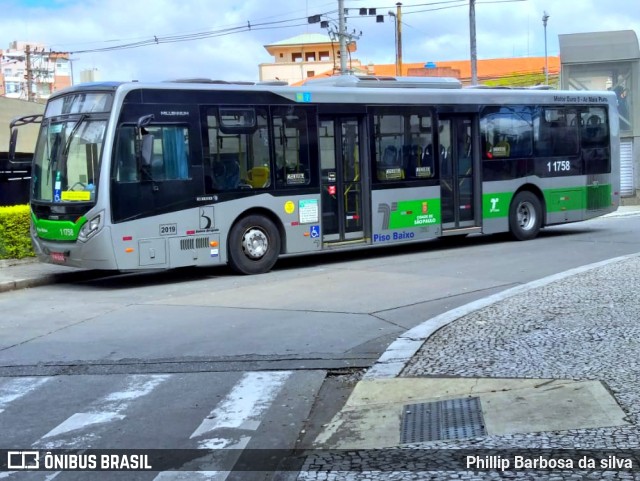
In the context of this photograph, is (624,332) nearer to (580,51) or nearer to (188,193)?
(188,193)

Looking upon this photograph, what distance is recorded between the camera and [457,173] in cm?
1731

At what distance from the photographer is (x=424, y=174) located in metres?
16.7

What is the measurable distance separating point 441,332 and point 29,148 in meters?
19.5

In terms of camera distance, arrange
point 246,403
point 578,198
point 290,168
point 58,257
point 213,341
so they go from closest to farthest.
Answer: point 246,403 < point 213,341 < point 58,257 < point 290,168 < point 578,198

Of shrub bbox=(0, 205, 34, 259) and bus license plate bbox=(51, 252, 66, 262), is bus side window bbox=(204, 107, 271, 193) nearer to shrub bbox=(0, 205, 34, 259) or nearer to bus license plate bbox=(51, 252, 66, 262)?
bus license plate bbox=(51, 252, 66, 262)

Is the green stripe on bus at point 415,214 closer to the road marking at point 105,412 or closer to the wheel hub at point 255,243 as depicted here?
the wheel hub at point 255,243

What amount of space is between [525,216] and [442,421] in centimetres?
1369

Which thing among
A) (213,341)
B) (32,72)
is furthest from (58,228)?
(32,72)

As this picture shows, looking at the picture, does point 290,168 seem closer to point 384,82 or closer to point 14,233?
point 384,82

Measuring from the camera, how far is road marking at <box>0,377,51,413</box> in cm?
697

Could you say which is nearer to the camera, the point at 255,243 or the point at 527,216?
the point at 255,243

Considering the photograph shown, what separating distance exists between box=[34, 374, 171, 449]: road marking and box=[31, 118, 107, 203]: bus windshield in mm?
5994

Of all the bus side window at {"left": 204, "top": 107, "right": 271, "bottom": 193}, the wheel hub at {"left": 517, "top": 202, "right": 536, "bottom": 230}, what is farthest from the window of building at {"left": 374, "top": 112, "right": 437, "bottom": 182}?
the wheel hub at {"left": 517, "top": 202, "right": 536, "bottom": 230}

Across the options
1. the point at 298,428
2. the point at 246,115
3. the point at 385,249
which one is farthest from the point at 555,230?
the point at 298,428
